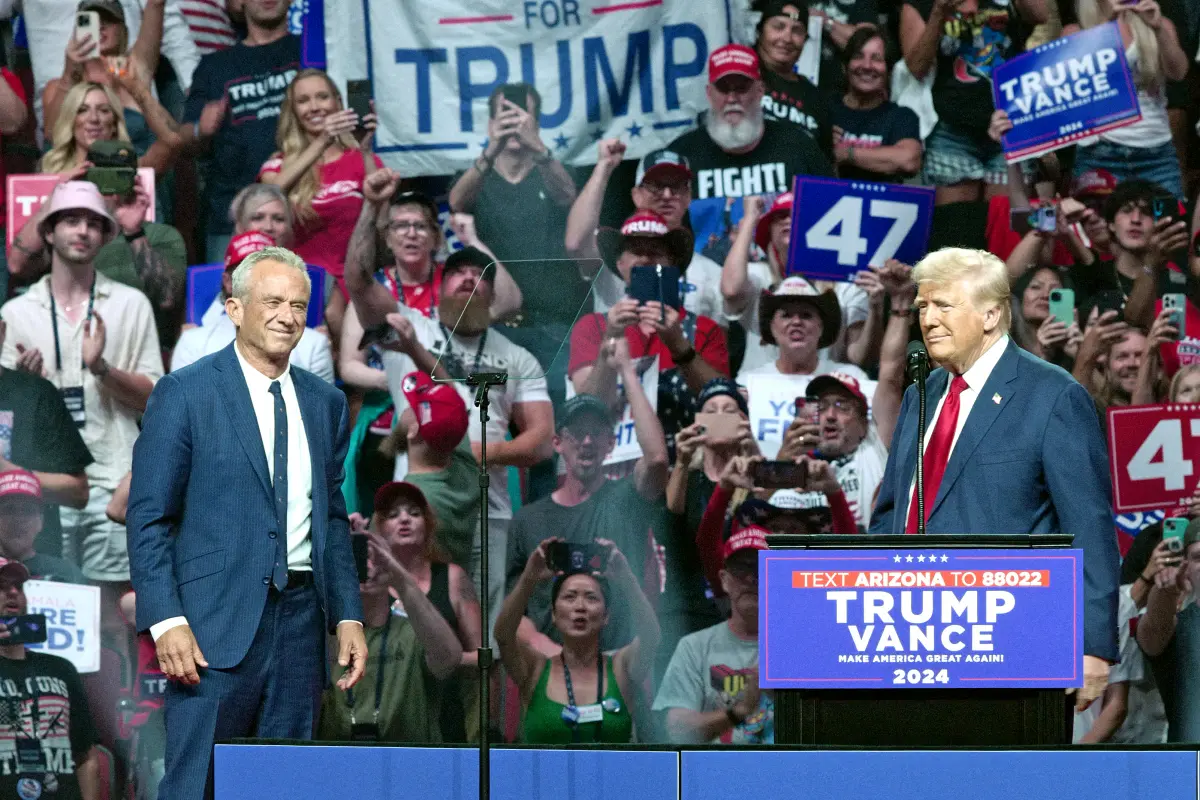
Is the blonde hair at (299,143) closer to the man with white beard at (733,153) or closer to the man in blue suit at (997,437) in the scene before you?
the man with white beard at (733,153)

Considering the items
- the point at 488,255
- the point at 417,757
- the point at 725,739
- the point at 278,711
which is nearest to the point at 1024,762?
the point at 417,757

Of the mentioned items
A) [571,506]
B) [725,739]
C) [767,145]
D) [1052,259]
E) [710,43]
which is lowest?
[725,739]

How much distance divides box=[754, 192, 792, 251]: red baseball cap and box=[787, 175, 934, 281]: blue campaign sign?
0.07 m

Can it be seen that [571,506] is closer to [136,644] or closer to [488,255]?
[488,255]

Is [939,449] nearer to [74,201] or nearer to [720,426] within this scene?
[720,426]

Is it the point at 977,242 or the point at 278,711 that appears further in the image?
the point at 977,242

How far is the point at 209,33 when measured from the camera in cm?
680

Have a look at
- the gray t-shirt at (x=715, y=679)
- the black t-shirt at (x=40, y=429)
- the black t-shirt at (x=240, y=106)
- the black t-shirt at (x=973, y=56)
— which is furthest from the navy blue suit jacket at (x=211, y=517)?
the black t-shirt at (x=973, y=56)

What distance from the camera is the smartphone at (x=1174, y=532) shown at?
610cm

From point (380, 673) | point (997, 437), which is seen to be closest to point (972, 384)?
point (997, 437)

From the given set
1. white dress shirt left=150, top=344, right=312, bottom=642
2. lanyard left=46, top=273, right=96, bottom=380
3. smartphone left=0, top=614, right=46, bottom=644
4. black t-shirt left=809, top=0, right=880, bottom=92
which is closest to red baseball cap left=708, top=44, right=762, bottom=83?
black t-shirt left=809, top=0, right=880, bottom=92

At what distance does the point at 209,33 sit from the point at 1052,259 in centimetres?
350

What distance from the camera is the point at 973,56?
6.64 meters

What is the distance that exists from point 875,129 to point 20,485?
3.55 m
